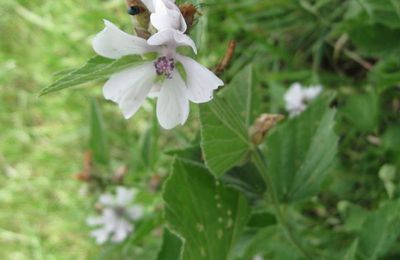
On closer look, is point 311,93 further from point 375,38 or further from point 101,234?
point 101,234

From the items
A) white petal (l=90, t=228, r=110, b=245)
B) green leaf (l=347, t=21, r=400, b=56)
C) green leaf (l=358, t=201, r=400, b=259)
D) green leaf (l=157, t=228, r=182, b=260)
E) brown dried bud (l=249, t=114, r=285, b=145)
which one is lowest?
green leaf (l=358, t=201, r=400, b=259)

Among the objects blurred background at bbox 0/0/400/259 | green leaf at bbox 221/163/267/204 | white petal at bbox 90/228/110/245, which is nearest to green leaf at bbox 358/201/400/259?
blurred background at bbox 0/0/400/259

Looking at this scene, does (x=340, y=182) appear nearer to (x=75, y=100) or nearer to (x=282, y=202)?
(x=282, y=202)

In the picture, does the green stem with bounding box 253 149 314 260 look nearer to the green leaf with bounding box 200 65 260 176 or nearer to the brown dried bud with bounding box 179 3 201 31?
the green leaf with bounding box 200 65 260 176

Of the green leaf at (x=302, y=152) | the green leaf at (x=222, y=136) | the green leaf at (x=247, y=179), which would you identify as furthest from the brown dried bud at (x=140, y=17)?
the green leaf at (x=302, y=152)

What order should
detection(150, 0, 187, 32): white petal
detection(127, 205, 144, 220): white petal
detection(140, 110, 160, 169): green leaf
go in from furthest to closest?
detection(127, 205, 144, 220): white petal, detection(140, 110, 160, 169): green leaf, detection(150, 0, 187, 32): white petal

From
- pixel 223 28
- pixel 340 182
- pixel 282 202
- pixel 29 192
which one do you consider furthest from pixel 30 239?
pixel 282 202

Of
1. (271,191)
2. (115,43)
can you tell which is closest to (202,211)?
(271,191)
